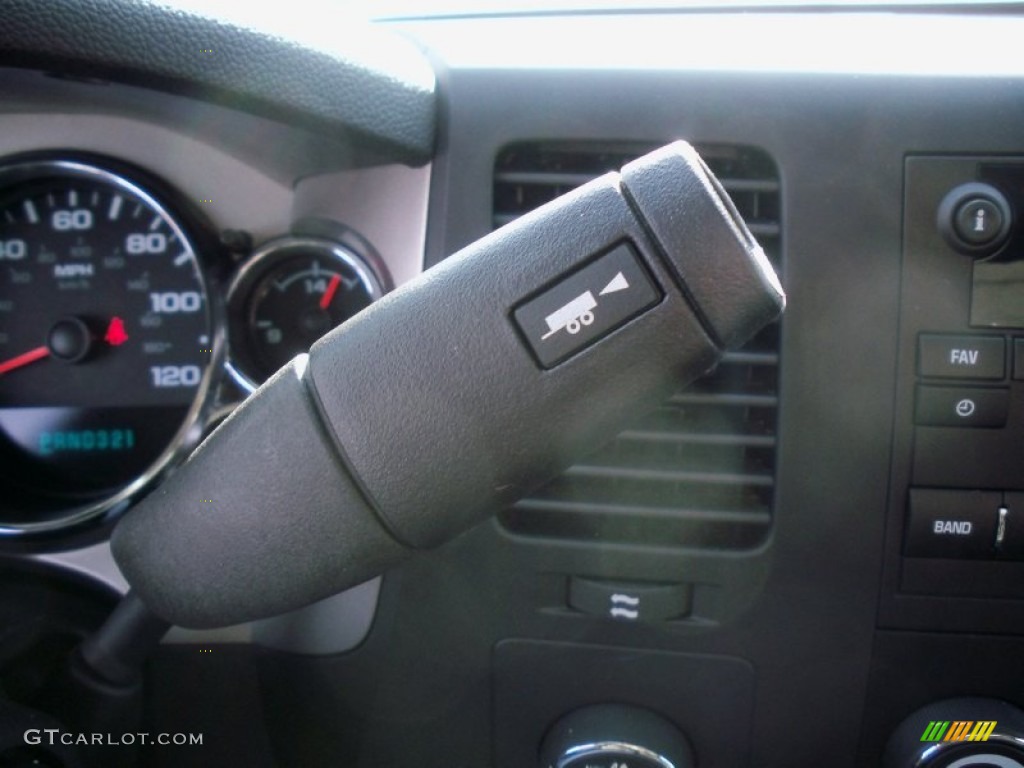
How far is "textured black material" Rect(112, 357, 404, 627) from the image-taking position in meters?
0.82

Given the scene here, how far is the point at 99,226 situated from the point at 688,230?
954mm

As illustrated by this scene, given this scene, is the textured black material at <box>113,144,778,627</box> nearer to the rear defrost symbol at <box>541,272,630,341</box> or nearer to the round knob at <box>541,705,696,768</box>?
the rear defrost symbol at <box>541,272,630,341</box>

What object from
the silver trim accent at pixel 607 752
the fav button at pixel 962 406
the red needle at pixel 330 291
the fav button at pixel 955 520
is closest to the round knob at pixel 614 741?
the silver trim accent at pixel 607 752

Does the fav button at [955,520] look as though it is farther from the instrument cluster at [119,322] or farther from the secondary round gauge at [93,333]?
the secondary round gauge at [93,333]

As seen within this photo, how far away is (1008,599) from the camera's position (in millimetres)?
1189

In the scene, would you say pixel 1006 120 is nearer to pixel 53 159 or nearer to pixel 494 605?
pixel 494 605

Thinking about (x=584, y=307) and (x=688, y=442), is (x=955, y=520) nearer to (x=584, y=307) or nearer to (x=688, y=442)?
(x=688, y=442)

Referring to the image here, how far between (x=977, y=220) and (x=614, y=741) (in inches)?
27.4

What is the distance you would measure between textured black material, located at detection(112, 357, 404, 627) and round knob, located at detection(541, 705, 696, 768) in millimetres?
483

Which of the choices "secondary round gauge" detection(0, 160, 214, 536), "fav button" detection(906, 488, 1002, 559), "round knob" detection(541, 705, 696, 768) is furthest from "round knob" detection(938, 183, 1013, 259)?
"secondary round gauge" detection(0, 160, 214, 536)

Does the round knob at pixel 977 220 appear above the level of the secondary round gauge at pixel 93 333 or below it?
above

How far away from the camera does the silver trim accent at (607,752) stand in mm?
1233

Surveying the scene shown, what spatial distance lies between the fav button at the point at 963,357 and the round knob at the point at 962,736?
39 cm

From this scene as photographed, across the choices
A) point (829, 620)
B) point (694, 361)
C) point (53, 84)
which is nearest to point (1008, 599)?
point (829, 620)
